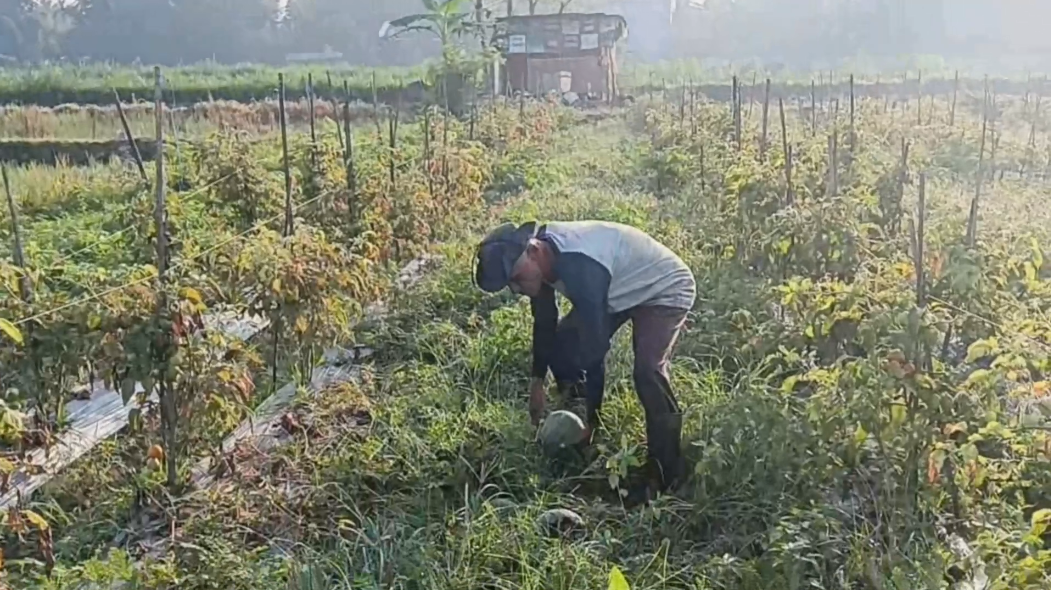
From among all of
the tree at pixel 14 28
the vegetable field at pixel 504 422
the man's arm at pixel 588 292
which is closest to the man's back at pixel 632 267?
the man's arm at pixel 588 292

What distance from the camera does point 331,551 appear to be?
3.31 metres

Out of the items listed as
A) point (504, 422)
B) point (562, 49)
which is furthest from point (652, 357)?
point (562, 49)

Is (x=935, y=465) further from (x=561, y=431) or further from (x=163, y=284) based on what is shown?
(x=163, y=284)

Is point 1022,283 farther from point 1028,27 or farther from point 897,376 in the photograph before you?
point 1028,27

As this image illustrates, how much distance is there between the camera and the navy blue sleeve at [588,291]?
3.46m

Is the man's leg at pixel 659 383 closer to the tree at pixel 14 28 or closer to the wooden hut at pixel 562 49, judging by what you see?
the wooden hut at pixel 562 49

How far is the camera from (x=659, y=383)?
3.72m

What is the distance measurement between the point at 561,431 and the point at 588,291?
68 cm

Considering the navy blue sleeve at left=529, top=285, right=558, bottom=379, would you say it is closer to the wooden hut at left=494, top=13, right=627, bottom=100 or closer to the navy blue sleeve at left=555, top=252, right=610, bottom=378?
the navy blue sleeve at left=555, top=252, right=610, bottom=378

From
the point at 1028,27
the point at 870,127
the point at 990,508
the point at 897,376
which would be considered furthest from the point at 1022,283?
the point at 1028,27

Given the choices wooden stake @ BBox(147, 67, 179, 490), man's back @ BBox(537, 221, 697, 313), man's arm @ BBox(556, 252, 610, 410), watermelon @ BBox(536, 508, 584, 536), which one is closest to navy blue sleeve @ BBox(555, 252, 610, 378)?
man's arm @ BBox(556, 252, 610, 410)

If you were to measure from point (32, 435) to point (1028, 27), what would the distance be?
32.5 meters

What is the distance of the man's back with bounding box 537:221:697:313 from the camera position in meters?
3.63

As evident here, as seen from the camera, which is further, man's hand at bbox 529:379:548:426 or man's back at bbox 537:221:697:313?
man's hand at bbox 529:379:548:426
